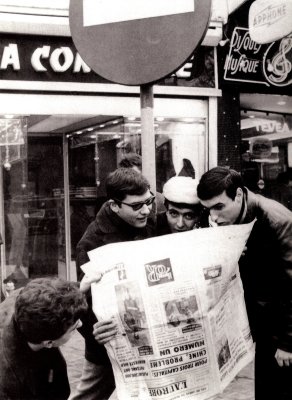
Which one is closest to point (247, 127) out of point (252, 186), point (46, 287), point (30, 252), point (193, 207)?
point (252, 186)

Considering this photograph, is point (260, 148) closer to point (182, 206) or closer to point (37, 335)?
point (182, 206)

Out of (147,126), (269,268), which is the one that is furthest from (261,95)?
(269,268)

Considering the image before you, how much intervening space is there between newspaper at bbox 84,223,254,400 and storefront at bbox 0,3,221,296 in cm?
400

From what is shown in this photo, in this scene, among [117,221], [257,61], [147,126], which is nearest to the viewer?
[117,221]

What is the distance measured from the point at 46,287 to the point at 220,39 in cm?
541

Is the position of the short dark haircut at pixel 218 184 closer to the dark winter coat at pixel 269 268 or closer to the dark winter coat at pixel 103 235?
the dark winter coat at pixel 269 268

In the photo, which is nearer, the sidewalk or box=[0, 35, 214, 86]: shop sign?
the sidewalk

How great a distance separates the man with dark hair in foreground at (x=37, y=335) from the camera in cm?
212

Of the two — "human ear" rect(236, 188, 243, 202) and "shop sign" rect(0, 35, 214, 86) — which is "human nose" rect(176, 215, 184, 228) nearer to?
"human ear" rect(236, 188, 243, 202)

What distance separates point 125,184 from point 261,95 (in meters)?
5.19

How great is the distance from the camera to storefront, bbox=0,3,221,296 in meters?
6.50

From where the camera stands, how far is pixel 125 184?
285cm

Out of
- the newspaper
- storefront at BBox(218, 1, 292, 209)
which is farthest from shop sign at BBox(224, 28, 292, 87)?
the newspaper

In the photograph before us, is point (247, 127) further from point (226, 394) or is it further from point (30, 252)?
point (226, 394)
